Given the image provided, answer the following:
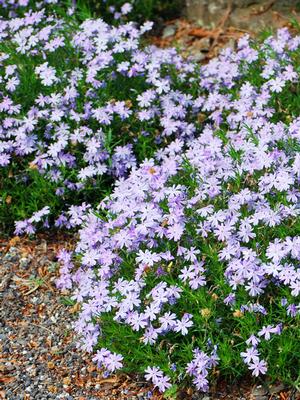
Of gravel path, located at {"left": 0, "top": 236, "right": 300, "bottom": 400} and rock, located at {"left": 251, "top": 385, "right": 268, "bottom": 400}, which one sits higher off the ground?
gravel path, located at {"left": 0, "top": 236, "right": 300, "bottom": 400}

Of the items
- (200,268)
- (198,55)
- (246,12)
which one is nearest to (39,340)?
(200,268)

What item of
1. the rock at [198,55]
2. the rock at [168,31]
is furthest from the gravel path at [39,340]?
the rock at [168,31]

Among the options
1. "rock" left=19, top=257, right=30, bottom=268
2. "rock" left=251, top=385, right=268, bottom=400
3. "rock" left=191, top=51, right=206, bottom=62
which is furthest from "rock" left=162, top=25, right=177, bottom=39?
"rock" left=251, top=385, right=268, bottom=400

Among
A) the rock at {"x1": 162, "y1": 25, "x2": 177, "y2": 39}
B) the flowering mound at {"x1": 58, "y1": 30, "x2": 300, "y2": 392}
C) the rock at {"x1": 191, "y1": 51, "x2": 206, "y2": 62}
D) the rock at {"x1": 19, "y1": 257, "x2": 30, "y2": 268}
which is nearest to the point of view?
the flowering mound at {"x1": 58, "y1": 30, "x2": 300, "y2": 392}

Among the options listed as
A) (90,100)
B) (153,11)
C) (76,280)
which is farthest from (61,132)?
(153,11)

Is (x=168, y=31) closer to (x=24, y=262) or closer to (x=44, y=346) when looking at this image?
(x=24, y=262)

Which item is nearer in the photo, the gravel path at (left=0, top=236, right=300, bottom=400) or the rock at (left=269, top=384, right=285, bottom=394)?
the rock at (left=269, top=384, right=285, bottom=394)

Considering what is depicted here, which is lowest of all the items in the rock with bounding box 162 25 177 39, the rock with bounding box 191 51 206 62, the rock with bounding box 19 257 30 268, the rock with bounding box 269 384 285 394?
the rock with bounding box 269 384 285 394

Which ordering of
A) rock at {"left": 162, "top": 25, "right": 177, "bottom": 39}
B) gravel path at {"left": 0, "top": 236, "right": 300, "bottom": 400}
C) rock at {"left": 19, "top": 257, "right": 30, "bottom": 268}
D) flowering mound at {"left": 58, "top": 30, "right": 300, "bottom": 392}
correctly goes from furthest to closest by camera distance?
1. rock at {"left": 162, "top": 25, "right": 177, "bottom": 39}
2. rock at {"left": 19, "top": 257, "right": 30, "bottom": 268}
3. gravel path at {"left": 0, "top": 236, "right": 300, "bottom": 400}
4. flowering mound at {"left": 58, "top": 30, "right": 300, "bottom": 392}

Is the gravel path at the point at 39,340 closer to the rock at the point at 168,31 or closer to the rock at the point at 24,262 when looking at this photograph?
the rock at the point at 24,262

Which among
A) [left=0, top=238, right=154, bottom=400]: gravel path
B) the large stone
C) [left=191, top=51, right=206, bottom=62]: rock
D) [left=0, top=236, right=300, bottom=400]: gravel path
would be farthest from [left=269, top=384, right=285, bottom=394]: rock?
the large stone

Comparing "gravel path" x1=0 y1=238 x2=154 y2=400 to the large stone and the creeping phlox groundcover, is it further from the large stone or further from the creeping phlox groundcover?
the large stone
